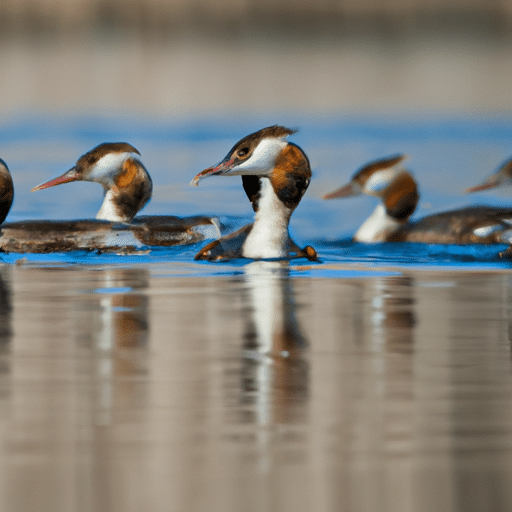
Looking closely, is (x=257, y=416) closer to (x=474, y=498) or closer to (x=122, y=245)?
(x=474, y=498)

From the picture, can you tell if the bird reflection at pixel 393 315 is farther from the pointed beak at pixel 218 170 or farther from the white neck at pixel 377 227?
the white neck at pixel 377 227

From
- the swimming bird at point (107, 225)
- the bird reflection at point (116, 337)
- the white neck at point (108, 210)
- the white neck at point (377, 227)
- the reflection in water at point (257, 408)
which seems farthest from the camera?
the white neck at point (377, 227)

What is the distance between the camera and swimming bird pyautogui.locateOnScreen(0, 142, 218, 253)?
4906mm

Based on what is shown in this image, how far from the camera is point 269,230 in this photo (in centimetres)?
452

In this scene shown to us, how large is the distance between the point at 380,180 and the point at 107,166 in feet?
5.78

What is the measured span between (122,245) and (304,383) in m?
3.43

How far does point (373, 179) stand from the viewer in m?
6.45

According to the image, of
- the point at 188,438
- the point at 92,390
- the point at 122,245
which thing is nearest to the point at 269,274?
the point at 122,245

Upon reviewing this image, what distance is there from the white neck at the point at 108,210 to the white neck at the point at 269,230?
1.35 meters

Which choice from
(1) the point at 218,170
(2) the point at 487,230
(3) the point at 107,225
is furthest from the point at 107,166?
(2) the point at 487,230

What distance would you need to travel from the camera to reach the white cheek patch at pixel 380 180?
21.0 ft

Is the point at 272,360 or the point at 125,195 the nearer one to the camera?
the point at 272,360

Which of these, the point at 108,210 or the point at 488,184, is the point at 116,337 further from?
the point at 488,184

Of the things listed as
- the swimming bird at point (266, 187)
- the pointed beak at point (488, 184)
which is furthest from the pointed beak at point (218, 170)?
the pointed beak at point (488, 184)
